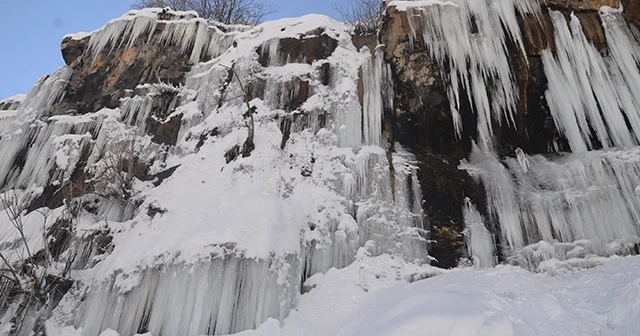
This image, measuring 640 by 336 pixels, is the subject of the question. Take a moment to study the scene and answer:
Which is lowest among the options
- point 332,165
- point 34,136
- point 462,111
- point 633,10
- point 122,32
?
point 332,165

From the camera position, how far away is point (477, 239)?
6.66m

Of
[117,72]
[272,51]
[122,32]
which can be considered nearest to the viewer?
[272,51]

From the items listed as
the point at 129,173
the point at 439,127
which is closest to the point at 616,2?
the point at 439,127

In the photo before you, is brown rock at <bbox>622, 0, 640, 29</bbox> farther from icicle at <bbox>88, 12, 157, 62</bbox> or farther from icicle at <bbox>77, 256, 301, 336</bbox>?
icicle at <bbox>88, 12, 157, 62</bbox>

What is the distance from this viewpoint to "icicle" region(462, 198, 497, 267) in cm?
643

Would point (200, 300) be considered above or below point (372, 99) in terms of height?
below

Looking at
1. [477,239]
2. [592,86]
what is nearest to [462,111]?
[592,86]

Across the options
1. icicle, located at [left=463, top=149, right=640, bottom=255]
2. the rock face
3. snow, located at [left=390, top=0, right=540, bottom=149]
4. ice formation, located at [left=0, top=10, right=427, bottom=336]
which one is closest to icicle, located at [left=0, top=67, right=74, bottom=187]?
ice formation, located at [left=0, top=10, right=427, bottom=336]

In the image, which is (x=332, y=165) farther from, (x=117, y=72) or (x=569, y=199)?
(x=117, y=72)

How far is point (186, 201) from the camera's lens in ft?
23.5

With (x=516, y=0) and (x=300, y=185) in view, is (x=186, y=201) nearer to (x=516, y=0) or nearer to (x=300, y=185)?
(x=300, y=185)

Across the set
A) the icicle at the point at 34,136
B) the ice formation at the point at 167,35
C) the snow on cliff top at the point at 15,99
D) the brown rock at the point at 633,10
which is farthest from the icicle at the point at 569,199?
the snow on cliff top at the point at 15,99

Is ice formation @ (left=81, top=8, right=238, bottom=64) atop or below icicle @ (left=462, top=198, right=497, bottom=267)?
atop

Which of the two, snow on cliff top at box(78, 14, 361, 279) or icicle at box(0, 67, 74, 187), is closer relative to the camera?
snow on cliff top at box(78, 14, 361, 279)
